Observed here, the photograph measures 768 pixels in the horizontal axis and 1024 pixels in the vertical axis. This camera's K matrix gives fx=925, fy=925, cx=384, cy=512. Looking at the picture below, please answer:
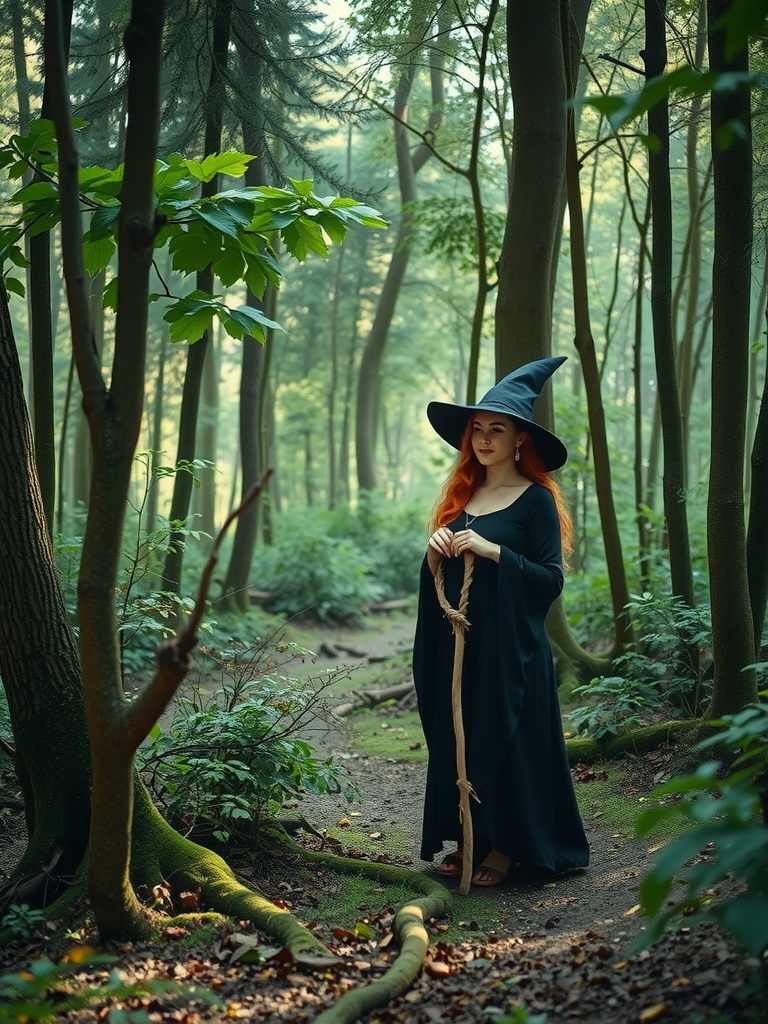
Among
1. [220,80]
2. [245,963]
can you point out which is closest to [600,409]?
[220,80]

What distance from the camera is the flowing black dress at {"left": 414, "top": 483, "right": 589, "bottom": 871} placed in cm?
480

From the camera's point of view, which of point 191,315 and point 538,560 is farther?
point 538,560

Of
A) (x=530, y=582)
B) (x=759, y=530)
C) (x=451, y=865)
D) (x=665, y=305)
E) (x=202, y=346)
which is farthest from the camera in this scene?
(x=202, y=346)

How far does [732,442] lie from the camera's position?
5.18 metres

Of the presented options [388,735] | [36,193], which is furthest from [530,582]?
[388,735]

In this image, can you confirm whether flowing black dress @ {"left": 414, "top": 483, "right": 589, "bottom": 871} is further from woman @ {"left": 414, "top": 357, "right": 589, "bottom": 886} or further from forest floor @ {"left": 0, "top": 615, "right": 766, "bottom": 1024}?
forest floor @ {"left": 0, "top": 615, "right": 766, "bottom": 1024}

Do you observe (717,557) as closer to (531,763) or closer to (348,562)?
(531,763)

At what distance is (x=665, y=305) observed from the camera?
6688 mm

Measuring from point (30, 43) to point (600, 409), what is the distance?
882cm

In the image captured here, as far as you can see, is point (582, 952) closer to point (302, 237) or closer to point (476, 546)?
point (476, 546)

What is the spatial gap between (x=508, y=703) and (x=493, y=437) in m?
1.42

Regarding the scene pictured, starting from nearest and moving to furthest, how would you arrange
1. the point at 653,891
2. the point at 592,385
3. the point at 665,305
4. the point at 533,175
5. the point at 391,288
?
the point at 653,891, the point at 665,305, the point at 533,175, the point at 592,385, the point at 391,288

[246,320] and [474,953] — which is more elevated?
[246,320]

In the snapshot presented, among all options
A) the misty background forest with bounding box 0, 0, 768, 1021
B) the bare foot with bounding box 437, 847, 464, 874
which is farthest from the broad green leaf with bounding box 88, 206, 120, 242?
the bare foot with bounding box 437, 847, 464, 874
